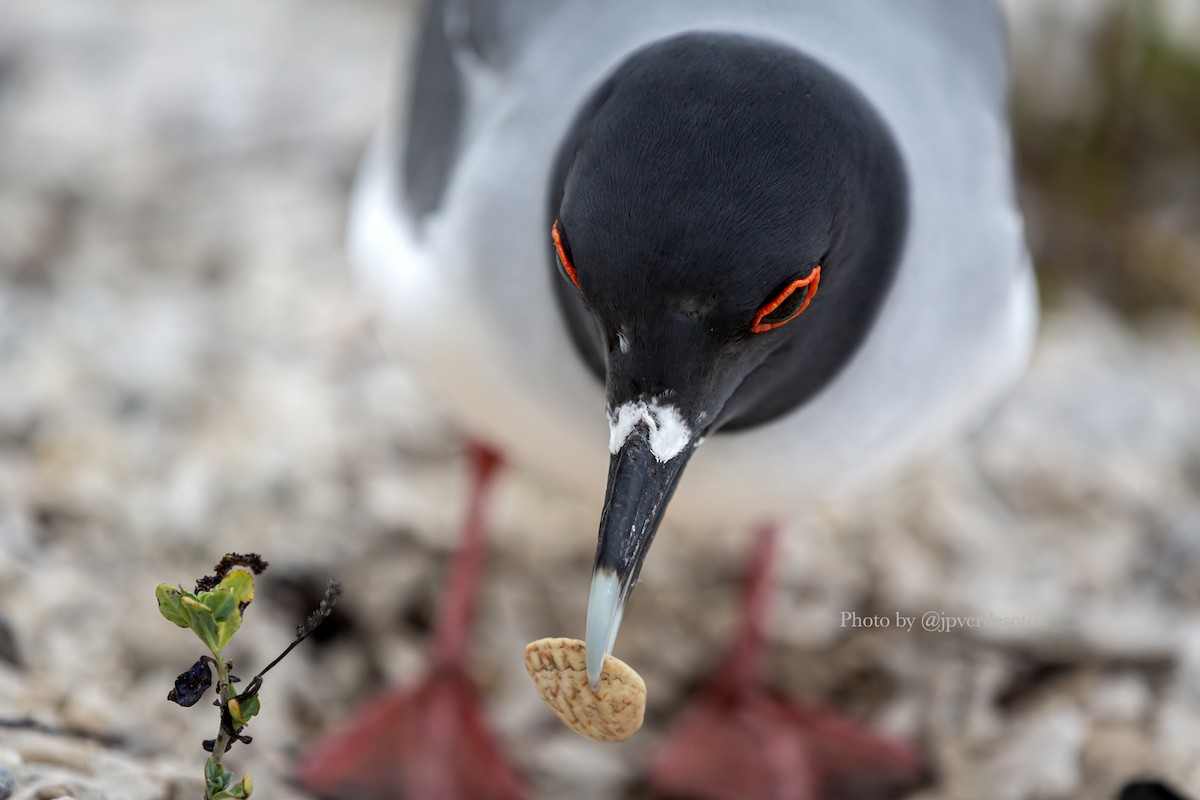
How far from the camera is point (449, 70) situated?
3.47 meters

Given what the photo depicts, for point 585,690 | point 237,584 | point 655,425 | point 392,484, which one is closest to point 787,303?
point 655,425

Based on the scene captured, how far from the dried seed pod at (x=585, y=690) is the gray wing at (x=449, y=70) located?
4.10 feet

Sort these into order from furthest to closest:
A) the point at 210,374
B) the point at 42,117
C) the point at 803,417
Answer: the point at 42,117
the point at 210,374
the point at 803,417

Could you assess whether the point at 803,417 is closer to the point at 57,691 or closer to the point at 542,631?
the point at 542,631

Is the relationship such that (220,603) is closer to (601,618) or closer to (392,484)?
(601,618)

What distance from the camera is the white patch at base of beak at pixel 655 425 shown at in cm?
232

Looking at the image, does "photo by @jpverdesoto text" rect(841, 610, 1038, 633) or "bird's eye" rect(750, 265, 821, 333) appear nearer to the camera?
"bird's eye" rect(750, 265, 821, 333)

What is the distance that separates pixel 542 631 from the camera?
3.88m

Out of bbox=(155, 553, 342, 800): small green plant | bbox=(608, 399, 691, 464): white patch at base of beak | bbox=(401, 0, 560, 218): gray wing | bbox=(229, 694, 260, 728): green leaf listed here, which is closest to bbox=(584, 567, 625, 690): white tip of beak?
bbox=(608, 399, 691, 464): white patch at base of beak

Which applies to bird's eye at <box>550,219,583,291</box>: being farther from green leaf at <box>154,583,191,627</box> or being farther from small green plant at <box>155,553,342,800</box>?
green leaf at <box>154,583,191,627</box>

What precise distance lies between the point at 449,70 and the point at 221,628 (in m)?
1.75

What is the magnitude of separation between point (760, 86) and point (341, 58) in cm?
426

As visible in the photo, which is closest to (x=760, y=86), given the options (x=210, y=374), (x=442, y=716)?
(x=442, y=716)

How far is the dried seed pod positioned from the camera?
2252mm
